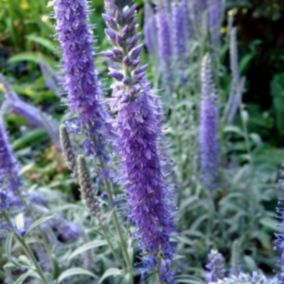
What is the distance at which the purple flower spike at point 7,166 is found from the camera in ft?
9.07

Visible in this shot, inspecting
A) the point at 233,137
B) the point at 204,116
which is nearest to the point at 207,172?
the point at 204,116

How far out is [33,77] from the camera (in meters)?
7.05

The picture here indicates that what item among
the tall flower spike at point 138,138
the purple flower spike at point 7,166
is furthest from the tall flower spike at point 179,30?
the tall flower spike at point 138,138

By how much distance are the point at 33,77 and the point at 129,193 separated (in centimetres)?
527

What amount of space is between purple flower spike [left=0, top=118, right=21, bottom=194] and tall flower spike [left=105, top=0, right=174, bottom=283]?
0.92 metres

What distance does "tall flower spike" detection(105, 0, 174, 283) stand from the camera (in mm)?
1731

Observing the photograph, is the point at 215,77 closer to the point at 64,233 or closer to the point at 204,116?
the point at 204,116

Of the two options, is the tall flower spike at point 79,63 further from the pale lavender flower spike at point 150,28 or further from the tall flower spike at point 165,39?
the pale lavender flower spike at point 150,28

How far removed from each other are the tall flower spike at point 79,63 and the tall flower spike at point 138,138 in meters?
0.45

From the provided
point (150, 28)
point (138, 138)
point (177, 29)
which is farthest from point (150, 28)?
point (138, 138)

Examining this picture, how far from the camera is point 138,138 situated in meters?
1.87

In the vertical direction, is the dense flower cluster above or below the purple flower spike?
above

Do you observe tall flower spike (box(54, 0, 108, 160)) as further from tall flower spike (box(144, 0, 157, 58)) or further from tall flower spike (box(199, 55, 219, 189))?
tall flower spike (box(144, 0, 157, 58))

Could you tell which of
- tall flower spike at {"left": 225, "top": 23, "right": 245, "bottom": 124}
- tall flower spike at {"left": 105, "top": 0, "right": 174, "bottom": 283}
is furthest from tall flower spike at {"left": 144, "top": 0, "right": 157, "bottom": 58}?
tall flower spike at {"left": 105, "top": 0, "right": 174, "bottom": 283}
